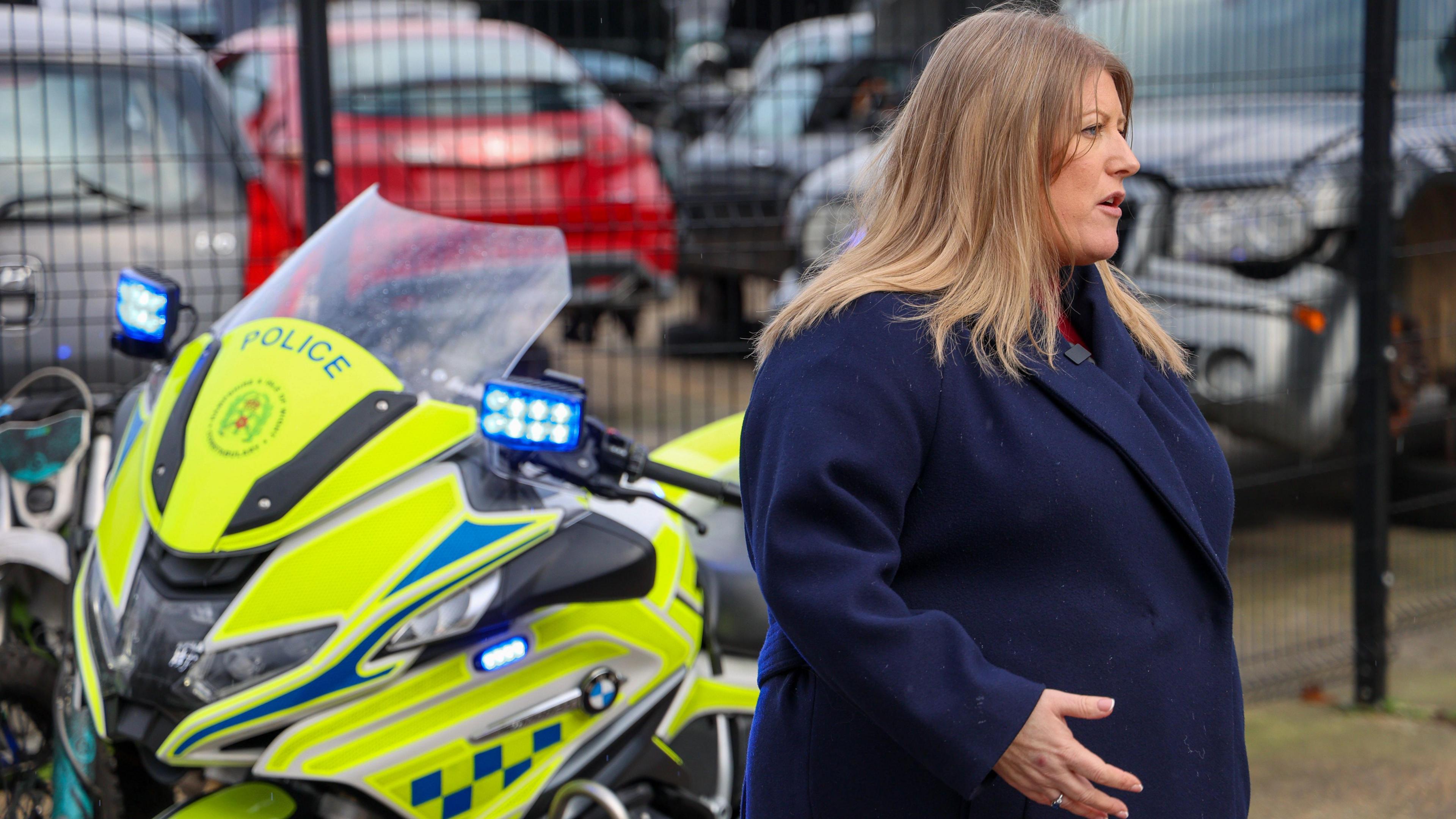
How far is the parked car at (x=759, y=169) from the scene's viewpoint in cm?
483

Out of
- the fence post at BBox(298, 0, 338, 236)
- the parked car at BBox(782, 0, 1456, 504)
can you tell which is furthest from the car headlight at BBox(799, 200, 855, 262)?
the fence post at BBox(298, 0, 338, 236)

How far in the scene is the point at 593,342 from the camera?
191 inches

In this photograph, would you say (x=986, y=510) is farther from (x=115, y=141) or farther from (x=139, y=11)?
(x=139, y=11)

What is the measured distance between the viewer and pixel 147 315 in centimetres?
269

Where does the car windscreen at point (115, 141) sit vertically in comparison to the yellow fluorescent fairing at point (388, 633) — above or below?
above

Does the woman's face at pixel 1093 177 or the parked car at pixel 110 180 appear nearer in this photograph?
the woman's face at pixel 1093 177

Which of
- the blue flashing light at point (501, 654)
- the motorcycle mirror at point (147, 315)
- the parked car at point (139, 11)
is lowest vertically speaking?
the blue flashing light at point (501, 654)

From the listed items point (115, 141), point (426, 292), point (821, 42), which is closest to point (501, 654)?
point (426, 292)

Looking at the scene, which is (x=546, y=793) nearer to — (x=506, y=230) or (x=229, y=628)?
(x=229, y=628)

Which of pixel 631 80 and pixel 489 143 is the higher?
pixel 631 80

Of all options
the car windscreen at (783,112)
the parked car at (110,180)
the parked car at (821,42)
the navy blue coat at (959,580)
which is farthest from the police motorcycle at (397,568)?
the car windscreen at (783,112)

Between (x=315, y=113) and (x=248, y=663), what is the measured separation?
88.4 inches

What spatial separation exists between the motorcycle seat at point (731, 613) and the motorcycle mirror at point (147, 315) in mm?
1107

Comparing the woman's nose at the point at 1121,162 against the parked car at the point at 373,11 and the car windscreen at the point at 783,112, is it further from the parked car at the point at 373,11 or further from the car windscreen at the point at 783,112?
the car windscreen at the point at 783,112
